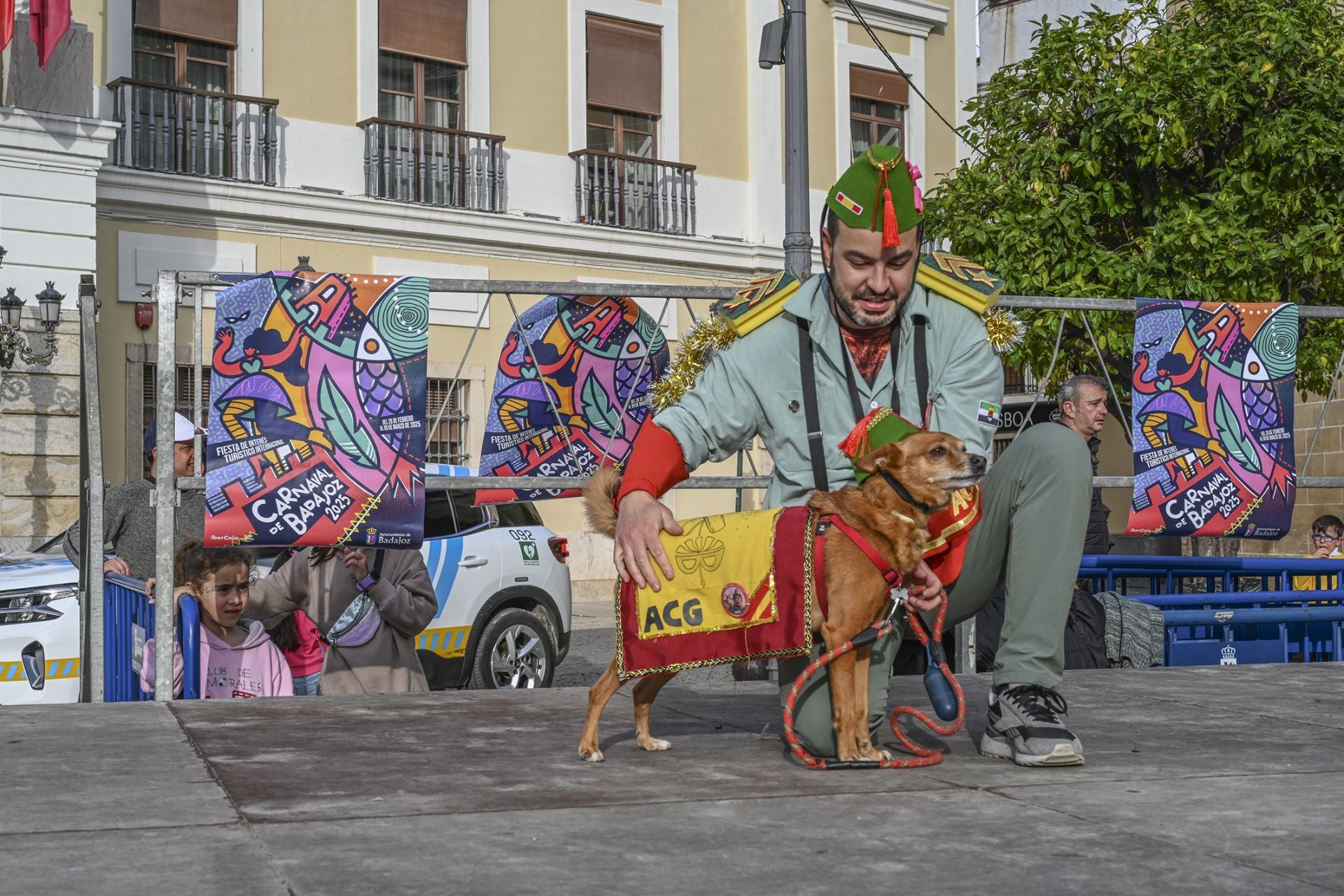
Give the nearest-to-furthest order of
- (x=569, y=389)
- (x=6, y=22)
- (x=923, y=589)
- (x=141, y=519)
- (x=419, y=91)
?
(x=923, y=589) → (x=569, y=389) → (x=141, y=519) → (x=6, y=22) → (x=419, y=91)

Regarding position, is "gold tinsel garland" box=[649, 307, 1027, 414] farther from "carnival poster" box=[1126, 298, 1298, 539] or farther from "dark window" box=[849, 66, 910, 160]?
"dark window" box=[849, 66, 910, 160]

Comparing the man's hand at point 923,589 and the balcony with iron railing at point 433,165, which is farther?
the balcony with iron railing at point 433,165

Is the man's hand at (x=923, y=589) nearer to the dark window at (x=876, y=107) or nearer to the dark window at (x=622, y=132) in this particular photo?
the dark window at (x=622, y=132)

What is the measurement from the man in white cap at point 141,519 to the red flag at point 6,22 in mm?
9433

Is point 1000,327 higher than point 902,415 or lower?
higher

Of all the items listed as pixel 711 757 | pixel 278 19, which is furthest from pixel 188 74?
pixel 711 757

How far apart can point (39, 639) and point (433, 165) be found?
12609mm

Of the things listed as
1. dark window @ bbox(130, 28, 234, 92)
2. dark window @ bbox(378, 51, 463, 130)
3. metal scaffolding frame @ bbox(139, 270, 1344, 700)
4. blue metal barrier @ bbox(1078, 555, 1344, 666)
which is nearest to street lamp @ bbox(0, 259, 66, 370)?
dark window @ bbox(130, 28, 234, 92)

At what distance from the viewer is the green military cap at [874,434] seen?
378cm

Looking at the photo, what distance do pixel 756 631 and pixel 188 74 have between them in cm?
1612

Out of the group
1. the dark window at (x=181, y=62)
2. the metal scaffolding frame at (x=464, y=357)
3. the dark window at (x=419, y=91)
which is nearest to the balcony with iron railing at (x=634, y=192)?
the dark window at (x=419, y=91)

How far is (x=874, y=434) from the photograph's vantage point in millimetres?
3805

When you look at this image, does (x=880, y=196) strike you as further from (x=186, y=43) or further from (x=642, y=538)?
(x=186, y=43)

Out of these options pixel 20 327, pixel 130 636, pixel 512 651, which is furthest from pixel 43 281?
pixel 130 636
